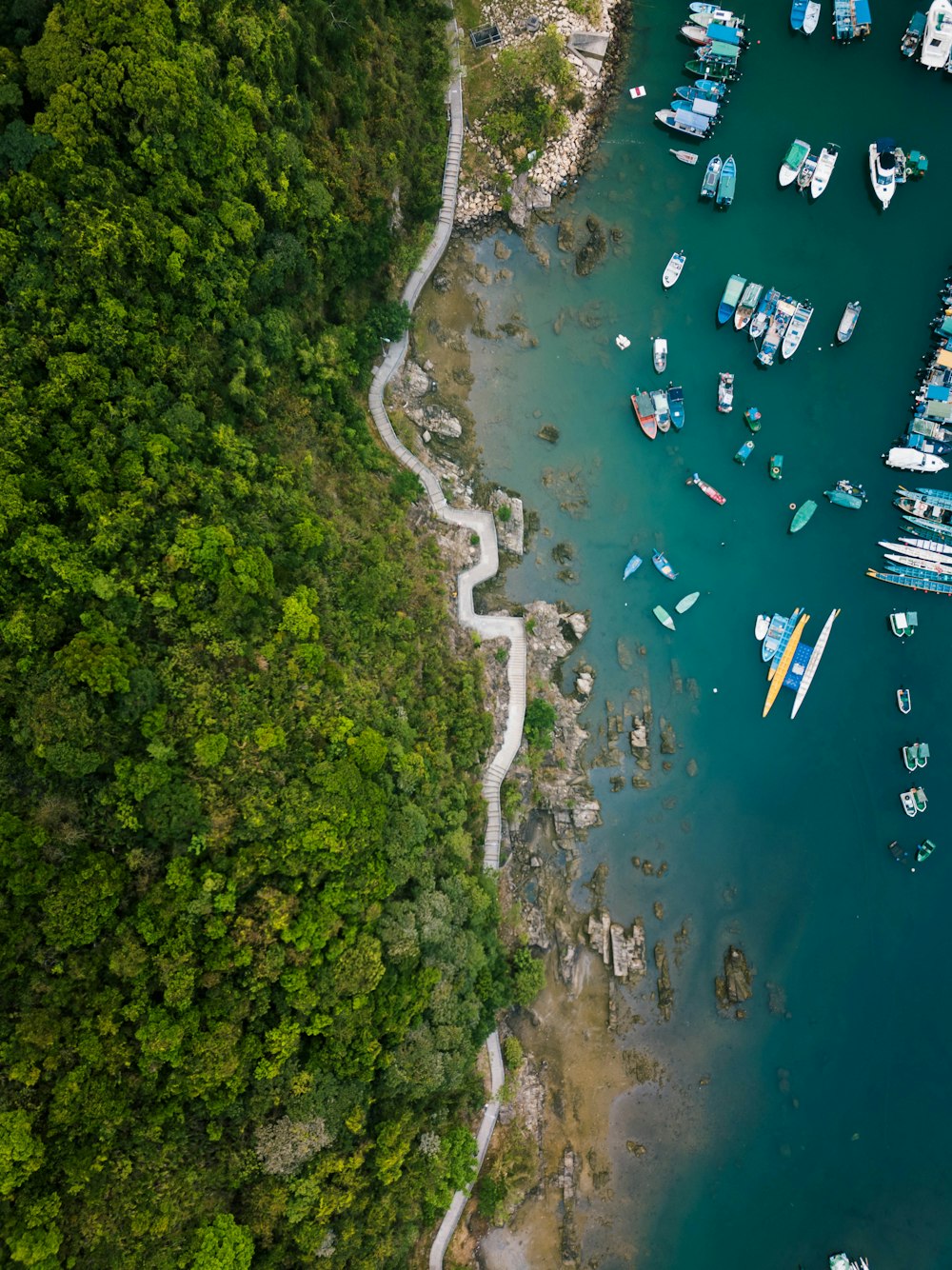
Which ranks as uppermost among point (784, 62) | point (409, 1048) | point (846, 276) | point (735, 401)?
point (784, 62)

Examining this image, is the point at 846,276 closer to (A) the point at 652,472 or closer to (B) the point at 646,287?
(B) the point at 646,287

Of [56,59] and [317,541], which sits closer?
[56,59]

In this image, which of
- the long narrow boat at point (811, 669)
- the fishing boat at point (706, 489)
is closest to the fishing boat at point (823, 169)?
the fishing boat at point (706, 489)

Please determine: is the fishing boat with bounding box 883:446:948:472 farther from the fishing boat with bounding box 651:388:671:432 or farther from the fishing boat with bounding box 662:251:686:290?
the fishing boat with bounding box 662:251:686:290

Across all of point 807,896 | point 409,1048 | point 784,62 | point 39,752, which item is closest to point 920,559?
point 807,896

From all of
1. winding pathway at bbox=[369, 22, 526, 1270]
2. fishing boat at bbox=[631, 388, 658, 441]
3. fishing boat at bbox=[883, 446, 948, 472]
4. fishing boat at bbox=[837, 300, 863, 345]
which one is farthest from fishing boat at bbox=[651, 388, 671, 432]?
fishing boat at bbox=[883, 446, 948, 472]

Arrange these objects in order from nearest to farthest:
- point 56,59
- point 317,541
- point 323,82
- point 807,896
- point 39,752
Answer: point 39,752
point 56,59
point 317,541
point 323,82
point 807,896

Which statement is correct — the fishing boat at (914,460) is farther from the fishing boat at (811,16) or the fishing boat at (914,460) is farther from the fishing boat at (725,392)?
the fishing boat at (811,16)
